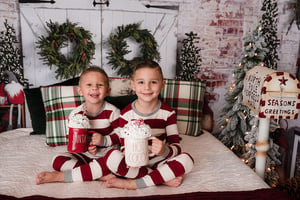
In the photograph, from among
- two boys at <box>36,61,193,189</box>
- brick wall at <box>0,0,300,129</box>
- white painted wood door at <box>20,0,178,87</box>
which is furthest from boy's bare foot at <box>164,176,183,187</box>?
brick wall at <box>0,0,300,129</box>

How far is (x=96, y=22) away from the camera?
249cm

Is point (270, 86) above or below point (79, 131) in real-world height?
above

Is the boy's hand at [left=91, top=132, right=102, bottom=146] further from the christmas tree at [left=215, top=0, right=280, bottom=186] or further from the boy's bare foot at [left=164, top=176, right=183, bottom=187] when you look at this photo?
the christmas tree at [left=215, top=0, right=280, bottom=186]

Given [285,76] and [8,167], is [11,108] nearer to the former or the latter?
[8,167]

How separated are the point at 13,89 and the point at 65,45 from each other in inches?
25.8

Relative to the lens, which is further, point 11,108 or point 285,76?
point 11,108

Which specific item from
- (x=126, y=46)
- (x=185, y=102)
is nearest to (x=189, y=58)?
(x=126, y=46)

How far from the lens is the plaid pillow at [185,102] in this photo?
80.8 inches

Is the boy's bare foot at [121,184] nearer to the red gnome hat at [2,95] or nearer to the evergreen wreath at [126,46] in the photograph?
the evergreen wreath at [126,46]

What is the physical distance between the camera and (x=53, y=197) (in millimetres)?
1171

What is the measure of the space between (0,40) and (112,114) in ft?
4.91

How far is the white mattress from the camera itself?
4.19 feet

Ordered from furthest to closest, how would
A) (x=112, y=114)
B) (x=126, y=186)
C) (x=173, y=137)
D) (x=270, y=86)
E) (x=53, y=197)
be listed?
(x=112, y=114) < (x=173, y=137) < (x=270, y=86) < (x=126, y=186) < (x=53, y=197)

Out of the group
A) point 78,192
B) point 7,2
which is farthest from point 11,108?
point 78,192
